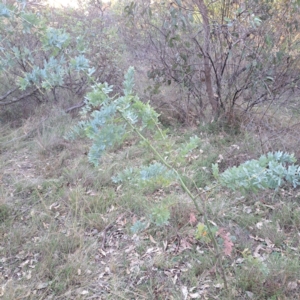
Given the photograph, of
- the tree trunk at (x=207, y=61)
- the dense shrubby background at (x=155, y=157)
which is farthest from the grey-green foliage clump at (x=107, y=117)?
the tree trunk at (x=207, y=61)

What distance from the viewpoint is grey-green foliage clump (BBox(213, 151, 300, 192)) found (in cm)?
146

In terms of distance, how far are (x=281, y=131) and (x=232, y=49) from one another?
1266mm

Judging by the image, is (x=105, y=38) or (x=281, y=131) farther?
(x=105, y=38)

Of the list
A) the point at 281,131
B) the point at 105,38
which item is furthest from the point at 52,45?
the point at 105,38

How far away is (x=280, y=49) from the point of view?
4.23 m

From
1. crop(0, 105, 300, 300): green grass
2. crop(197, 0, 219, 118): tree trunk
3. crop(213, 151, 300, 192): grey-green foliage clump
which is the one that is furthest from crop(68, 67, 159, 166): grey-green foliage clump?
crop(197, 0, 219, 118): tree trunk

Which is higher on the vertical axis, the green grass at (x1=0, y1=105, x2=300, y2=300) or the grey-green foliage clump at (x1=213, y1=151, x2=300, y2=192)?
the grey-green foliage clump at (x1=213, y1=151, x2=300, y2=192)

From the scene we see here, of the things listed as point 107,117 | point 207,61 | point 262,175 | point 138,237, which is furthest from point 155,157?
point 262,175

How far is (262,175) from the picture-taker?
1.48 metres

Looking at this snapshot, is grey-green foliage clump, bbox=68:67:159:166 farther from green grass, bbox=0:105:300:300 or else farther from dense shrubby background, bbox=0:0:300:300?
green grass, bbox=0:105:300:300

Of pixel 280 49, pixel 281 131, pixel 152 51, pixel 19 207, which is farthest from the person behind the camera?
pixel 152 51

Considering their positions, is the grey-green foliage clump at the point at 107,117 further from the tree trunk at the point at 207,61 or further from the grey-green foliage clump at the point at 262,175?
the tree trunk at the point at 207,61

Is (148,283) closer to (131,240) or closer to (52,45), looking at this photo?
(131,240)

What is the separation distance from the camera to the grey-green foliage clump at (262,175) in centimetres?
146
